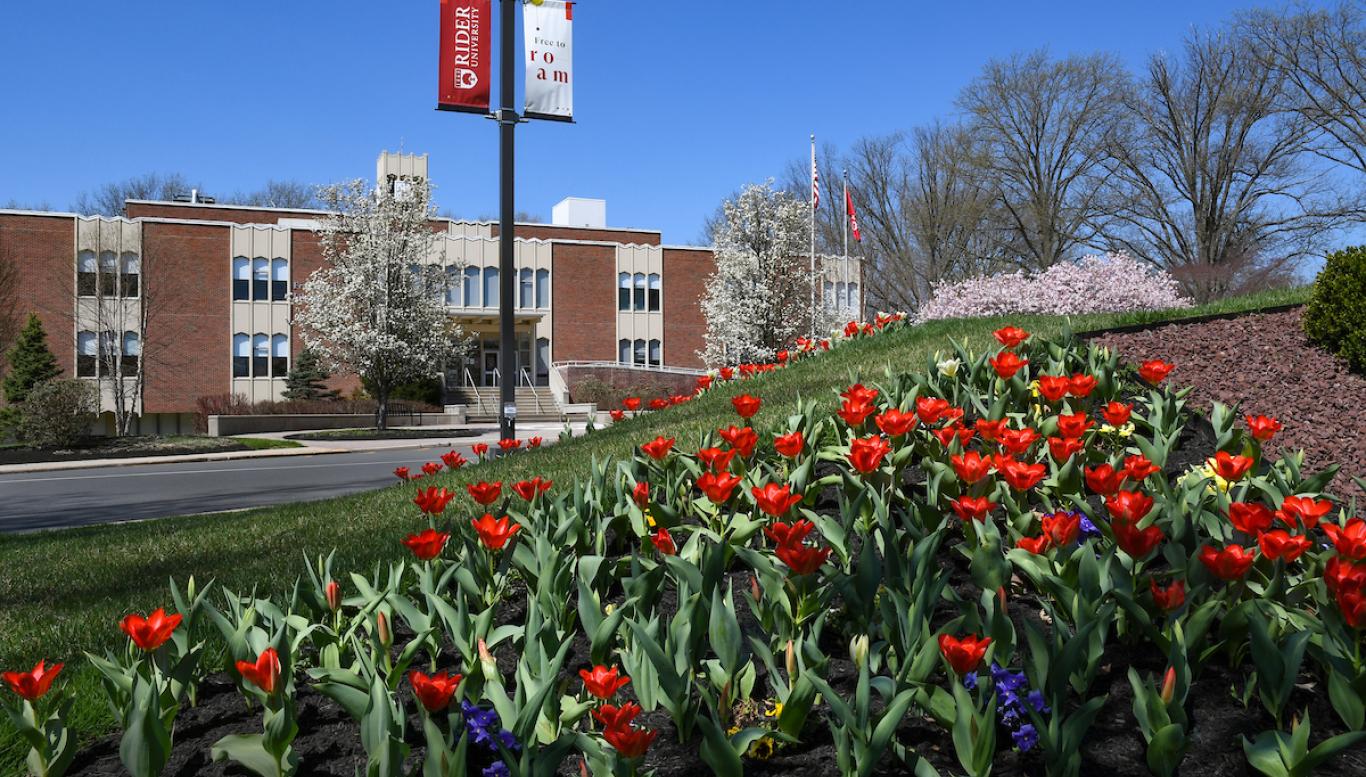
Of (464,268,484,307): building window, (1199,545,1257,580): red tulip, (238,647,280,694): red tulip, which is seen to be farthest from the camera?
(464,268,484,307): building window

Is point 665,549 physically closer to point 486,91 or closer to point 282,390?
point 486,91

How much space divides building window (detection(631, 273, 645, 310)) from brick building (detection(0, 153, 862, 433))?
0.05 m

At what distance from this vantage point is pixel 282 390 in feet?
135

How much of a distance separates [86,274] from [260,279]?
21.7 ft

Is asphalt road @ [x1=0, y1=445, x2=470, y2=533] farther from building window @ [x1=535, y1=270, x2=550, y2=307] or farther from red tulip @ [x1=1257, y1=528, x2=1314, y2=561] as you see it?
building window @ [x1=535, y1=270, x2=550, y2=307]

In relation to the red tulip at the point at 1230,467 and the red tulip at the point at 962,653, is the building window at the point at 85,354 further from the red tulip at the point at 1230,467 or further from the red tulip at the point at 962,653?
the red tulip at the point at 962,653

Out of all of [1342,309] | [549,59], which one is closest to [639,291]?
[549,59]

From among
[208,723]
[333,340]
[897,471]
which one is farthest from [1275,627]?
[333,340]

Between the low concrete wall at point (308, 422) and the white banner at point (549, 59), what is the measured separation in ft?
77.9

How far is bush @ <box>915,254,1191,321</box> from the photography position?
918 inches

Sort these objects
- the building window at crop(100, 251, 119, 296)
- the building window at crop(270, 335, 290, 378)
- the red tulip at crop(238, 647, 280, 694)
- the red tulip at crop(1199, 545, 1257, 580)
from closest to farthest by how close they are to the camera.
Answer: the red tulip at crop(238, 647, 280, 694) < the red tulip at crop(1199, 545, 1257, 580) < the building window at crop(100, 251, 119, 296) < the building window at crop(270, 335, 290, 378)

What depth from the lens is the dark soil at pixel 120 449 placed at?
2216 cm

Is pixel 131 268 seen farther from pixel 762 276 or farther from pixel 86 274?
pixel 762 276

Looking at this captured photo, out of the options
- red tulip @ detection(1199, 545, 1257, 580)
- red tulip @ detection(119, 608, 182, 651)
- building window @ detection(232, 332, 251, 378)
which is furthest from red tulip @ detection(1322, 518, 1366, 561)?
building window @ detection(232, 332, 251, 378)
